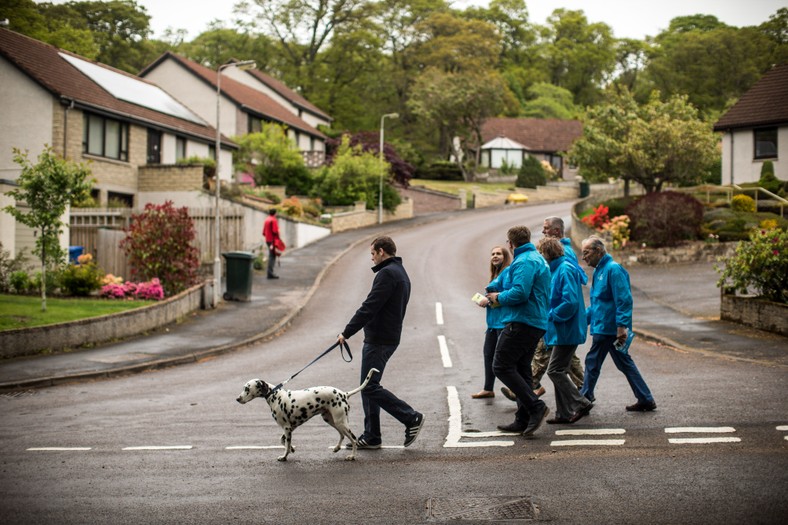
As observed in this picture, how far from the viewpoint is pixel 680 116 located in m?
40.4

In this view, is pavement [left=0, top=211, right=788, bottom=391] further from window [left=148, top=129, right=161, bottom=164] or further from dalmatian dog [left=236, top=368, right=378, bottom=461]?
window [left=148, top=129, right=161, bottom=164]

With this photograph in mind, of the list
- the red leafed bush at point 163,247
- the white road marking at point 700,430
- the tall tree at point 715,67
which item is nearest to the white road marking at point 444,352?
the white road marking at point 700,430

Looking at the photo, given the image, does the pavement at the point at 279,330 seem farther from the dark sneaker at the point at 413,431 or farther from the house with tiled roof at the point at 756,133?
the house with tiled roof at the point at 756,133

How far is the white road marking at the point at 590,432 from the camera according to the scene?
876cm

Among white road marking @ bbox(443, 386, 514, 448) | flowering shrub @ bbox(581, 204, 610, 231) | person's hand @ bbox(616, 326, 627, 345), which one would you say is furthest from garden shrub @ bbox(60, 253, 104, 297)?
flowering shrub @ bbox(581, 204, 610, 231)

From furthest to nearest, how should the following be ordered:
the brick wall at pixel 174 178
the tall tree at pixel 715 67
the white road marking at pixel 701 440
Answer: the tall tree at pixel 715 67 < the brick wall at pixel 174 178 < the white road marking at pixel 701 440

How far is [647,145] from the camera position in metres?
37.1

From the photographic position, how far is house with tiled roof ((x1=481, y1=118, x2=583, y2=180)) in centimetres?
7688

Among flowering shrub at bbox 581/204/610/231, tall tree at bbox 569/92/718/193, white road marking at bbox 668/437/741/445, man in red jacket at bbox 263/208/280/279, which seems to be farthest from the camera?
tall tree at bbox 569/92/718/193

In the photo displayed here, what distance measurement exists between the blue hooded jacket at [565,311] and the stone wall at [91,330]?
33.8ft

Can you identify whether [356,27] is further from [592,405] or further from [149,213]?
[592,405]

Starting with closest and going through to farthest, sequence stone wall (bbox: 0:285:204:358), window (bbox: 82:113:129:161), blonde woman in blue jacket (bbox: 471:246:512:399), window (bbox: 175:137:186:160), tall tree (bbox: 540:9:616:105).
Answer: blonde woman in blue jacket (bbox: 471:246:512:399), stone wall (bbox: 0:285:204:358), window (bbox: 82:113:129:161), window (bbox: 175:137:186:160), tall tree (bbox: 540:9:616:105)

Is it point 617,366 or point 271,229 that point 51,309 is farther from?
point 617,366

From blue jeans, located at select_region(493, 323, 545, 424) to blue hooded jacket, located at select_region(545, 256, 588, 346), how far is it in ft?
1.97
